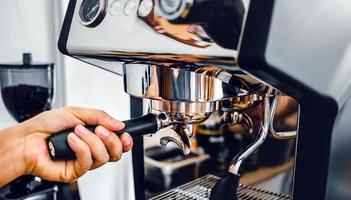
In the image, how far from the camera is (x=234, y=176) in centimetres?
43

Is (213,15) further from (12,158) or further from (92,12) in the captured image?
(12,158)

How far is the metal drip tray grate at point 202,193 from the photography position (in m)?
0.56

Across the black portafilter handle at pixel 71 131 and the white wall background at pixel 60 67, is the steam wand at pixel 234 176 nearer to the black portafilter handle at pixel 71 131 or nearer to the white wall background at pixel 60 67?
the black portafilter handle at pixel 71 131

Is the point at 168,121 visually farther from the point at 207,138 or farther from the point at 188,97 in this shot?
the point at 207,138

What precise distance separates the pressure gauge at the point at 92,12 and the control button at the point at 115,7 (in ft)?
0.04

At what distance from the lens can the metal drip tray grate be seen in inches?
22.0

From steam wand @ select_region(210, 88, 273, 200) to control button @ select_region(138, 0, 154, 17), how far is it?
0.17 m

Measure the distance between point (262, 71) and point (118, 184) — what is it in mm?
520

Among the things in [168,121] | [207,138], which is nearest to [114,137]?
[168,121]

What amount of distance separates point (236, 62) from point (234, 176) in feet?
0.59

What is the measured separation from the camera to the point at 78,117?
0.49 meters

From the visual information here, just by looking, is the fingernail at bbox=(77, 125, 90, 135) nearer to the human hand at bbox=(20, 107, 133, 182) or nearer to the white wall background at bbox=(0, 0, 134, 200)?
the human hand at bbox=(20, 107, 133, 182)

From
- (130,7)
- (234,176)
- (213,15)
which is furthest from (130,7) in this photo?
(234,176)

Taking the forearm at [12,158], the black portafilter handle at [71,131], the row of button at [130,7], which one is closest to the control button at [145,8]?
the row of button at [130,7]
